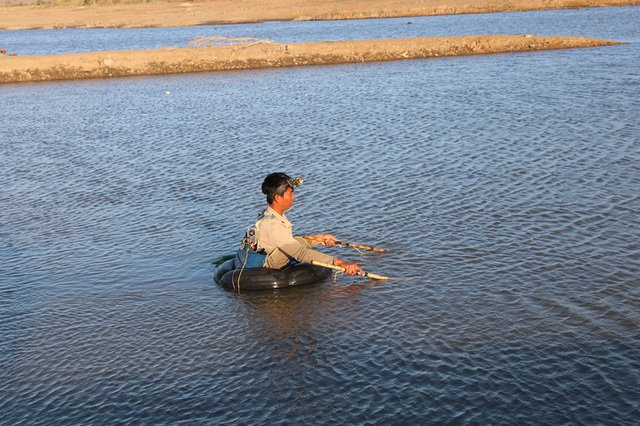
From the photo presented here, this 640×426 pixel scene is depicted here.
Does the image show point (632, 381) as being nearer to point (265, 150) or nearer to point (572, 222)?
point (572, 222)

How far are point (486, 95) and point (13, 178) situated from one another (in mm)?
17177

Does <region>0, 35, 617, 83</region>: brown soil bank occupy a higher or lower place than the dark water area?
higher

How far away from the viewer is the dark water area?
974 centimetres

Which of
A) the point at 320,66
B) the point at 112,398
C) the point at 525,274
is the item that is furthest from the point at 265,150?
the point at 320,66

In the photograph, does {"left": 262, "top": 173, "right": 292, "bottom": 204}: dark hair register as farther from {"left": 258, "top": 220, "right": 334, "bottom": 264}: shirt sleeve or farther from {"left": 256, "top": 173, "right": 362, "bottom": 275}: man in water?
{"left": 258, "top": 220, "right": 334, "bottom": 264}: shirt sleeve

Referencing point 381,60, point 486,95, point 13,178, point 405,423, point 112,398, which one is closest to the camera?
point 405,423

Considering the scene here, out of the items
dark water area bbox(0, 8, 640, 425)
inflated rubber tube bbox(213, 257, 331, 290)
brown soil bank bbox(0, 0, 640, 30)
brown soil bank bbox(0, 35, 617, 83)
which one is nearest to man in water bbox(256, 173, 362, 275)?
inflated rubber tube bbox(213, 257, 331, 290)

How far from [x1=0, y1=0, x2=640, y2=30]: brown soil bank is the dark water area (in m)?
46.8

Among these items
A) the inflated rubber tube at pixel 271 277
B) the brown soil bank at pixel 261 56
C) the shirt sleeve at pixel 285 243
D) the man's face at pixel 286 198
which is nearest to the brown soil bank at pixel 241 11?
the brown soil bank at pixel 261 56

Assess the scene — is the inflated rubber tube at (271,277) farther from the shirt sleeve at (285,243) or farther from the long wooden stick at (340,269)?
the long wooden stick at (340,269)

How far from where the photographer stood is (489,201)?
17281mm

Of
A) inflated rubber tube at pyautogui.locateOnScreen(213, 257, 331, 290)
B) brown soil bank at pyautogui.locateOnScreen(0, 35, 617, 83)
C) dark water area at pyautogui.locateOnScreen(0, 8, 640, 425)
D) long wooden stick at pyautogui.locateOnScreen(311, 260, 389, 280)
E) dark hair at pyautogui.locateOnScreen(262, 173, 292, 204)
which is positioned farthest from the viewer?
brown soil bank at pyautogui.locateOnScreen(0, 35, 617, 83)

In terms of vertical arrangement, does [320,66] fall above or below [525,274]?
above

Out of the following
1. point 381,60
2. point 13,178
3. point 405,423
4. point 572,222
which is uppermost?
point 381,60
